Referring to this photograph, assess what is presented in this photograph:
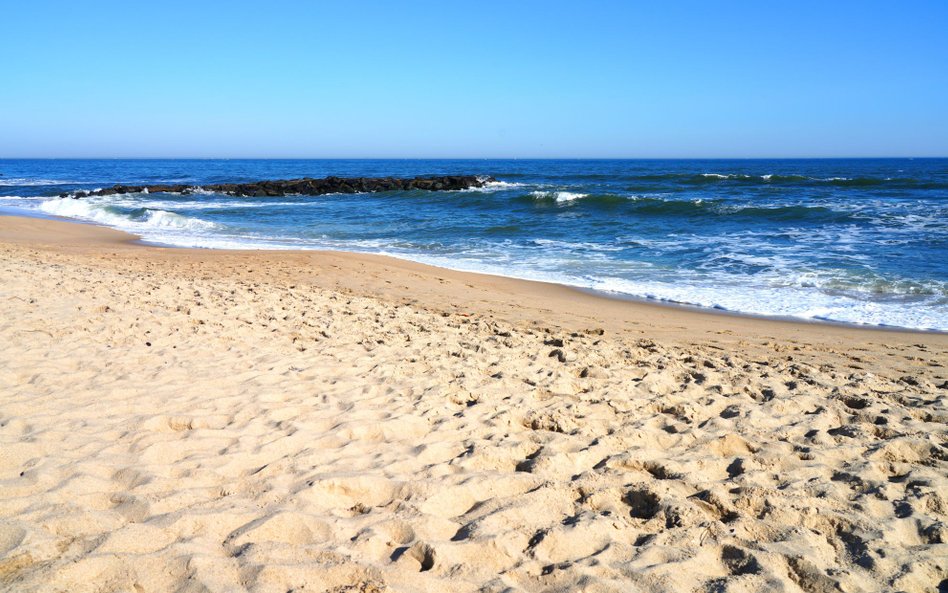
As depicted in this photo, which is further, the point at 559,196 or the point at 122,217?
the point at 559,196

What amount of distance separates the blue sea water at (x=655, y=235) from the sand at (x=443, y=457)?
4153mm

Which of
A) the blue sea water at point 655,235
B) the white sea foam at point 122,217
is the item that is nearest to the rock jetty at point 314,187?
the blue sea water at point 655,235

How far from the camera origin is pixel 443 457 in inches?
150

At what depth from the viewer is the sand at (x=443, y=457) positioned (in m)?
2.78

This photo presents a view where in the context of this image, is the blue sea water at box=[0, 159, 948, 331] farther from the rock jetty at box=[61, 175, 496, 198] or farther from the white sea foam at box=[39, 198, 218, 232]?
the rock jetty at box=[61, 175, 496, 198]

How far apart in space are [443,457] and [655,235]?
52.8ft

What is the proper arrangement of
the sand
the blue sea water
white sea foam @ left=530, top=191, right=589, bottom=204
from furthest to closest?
white sea foam @ left=530, top=191, right=589, bottom=204 → the blue sea water → the sand

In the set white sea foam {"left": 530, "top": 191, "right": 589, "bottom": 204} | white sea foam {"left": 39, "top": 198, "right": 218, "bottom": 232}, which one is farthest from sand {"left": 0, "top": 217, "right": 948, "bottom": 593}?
white sea foam {"left": 530, "top": 191, "right": 589, "bottom": 204}

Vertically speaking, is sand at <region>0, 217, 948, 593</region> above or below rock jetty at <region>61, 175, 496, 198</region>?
below

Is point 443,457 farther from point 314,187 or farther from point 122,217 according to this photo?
A: point 314,187

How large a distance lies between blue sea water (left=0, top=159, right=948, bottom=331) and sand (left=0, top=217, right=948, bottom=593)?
163 inches

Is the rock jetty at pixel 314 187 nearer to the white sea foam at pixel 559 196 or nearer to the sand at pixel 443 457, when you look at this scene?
the white sea foam at pixel 559 196

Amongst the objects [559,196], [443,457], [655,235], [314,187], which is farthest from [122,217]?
[443,457]

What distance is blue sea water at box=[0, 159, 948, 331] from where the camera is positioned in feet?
36.2
